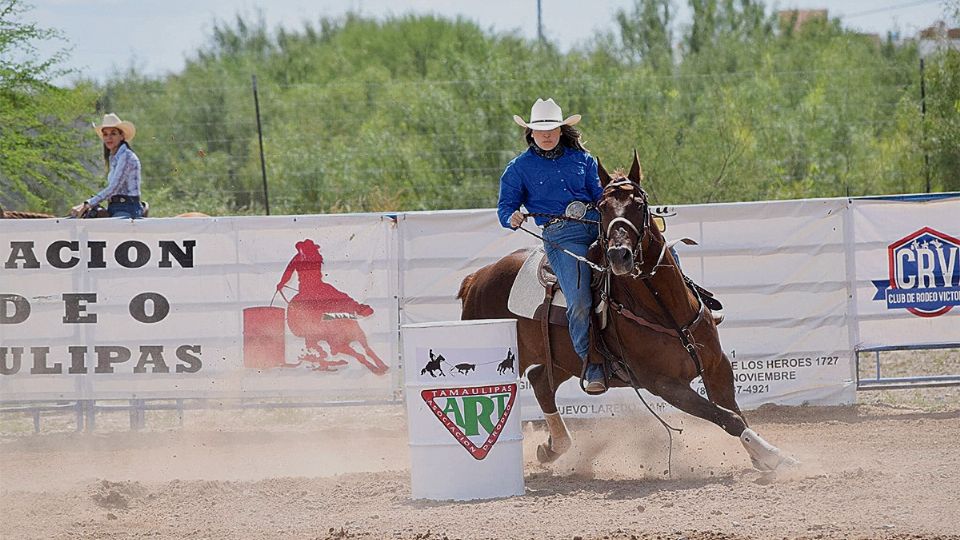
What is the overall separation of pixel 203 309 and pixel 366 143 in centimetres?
1491

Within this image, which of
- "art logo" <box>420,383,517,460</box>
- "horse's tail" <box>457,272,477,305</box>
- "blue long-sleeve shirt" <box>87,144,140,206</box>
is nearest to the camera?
"art logo" <box>420,383,517,460</box>

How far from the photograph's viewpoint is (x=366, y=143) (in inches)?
1038

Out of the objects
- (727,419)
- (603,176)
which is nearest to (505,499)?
(727,419)

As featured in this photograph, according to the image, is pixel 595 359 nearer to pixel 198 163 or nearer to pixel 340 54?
pixel 198 163

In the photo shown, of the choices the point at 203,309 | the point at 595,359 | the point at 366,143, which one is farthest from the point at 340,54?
the point at 595,359

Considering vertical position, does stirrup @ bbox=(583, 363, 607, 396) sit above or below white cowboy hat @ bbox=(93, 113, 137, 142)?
below

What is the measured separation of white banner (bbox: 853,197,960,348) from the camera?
38.0 ft

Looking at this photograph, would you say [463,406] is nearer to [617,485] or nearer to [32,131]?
[617,485]

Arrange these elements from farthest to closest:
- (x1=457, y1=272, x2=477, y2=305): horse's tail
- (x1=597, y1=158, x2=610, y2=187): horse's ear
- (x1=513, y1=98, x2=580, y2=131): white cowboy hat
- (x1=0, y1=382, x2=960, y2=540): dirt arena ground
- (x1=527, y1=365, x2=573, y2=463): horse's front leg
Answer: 1. (x1=457, y1=272, x2=477, y2=305): horse's tail
2. (x1=527, y1=365, x2=573, y2=463): horse's front leg
3. (x1=513, y1=98, x2=580, y2=131): white cowboy hat
4. (x1=597, y1=158, x2=610, y2=187): horse's ear
5. (x1=0, y1=382, x2=960, y2=540): dirt arena ground

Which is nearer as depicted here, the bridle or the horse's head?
the horse's head

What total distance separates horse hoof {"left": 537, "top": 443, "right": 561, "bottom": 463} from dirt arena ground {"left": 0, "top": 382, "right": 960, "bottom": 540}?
8 cm

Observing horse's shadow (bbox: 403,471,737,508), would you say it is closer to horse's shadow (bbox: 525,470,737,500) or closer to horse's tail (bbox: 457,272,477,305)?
horse's shadow (bbox: 525,470,737,500)

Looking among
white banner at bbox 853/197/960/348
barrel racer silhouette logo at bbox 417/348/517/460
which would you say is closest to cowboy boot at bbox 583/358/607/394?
barrel racer silhouette logo at bbox 417/348/517/460

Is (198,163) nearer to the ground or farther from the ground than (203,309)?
farther from the ground
